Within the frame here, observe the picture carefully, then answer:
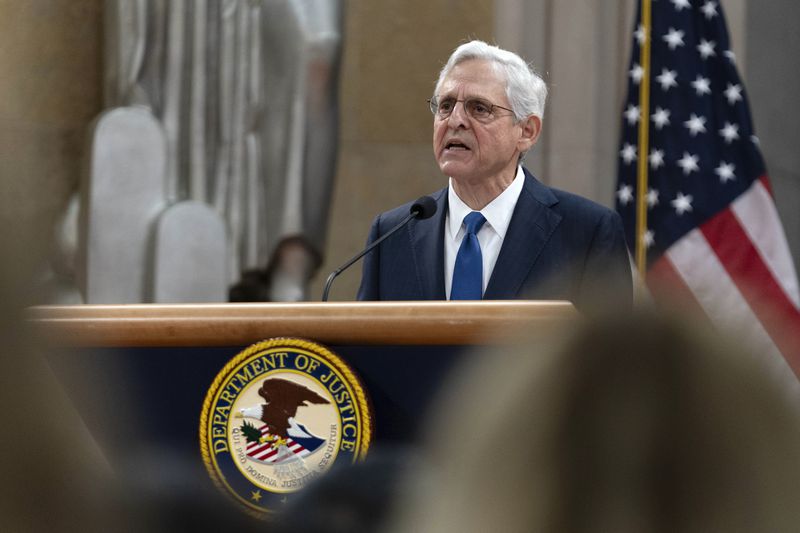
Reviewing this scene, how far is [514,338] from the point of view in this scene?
5.41 feet

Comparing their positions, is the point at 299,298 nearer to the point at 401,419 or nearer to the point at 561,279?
the point at 561,279

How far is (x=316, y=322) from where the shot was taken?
1712 mm

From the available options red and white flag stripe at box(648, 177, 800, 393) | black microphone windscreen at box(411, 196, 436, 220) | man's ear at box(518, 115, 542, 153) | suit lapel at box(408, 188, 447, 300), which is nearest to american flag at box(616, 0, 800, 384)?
red and white flag stripe at box(648, 177, 800, 393)

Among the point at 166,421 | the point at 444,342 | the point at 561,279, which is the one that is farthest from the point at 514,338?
the point at 561,279

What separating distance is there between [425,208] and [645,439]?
5.86ft

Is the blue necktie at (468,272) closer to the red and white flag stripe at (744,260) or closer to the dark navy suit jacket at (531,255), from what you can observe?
the dark navy suit jacket at (531,255)

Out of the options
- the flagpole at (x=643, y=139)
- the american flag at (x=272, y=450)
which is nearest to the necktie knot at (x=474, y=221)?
the american flag at (x=272, y=450)

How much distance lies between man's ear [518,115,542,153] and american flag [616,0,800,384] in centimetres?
283

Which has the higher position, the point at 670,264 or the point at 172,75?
the point at 172,75

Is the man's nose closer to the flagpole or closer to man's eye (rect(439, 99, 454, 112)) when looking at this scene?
man's eye (rect(439, 99, 454, 112))

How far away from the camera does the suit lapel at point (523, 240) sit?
2.34 meters

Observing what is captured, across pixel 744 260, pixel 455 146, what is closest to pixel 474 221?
pixel 455 146

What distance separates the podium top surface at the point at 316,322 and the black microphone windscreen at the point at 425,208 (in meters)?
0.63

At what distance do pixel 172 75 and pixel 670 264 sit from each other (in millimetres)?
2436
